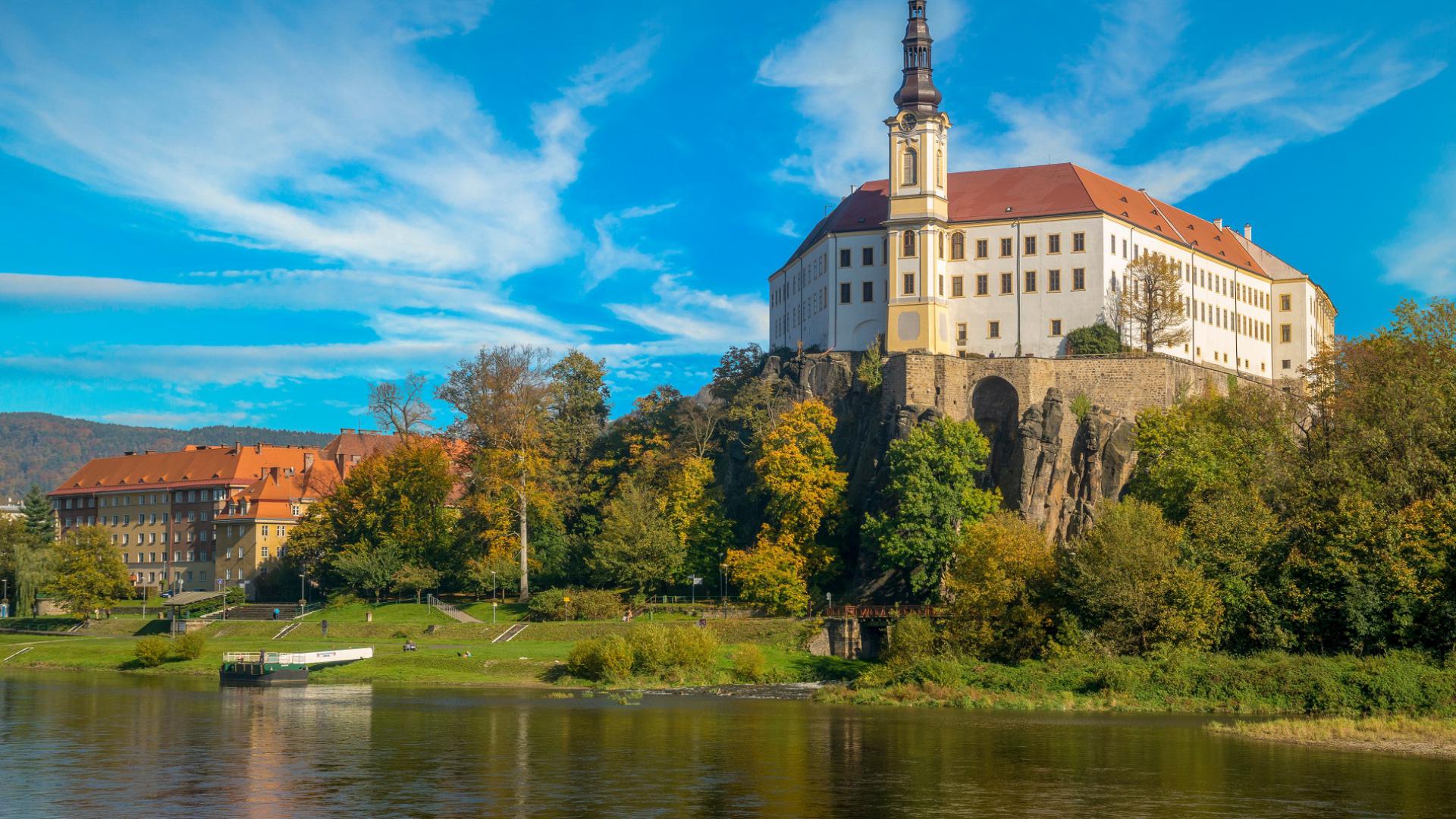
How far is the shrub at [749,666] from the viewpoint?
69.9 m

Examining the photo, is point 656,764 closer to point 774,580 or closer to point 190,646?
point 774,580

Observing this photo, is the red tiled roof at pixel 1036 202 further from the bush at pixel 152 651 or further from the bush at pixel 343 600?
the bush at pixel 152 651

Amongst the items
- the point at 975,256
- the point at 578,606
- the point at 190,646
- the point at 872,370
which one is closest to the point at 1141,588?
the point at 578,606

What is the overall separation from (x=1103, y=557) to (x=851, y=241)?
43576 mm

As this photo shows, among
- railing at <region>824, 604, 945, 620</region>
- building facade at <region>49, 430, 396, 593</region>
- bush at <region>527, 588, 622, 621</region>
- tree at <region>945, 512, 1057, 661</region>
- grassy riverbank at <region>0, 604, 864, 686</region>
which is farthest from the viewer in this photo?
building facade at <region>49, 430, 396, 593</region>

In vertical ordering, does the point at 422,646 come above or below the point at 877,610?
below

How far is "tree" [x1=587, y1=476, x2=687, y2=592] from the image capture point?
84.7m

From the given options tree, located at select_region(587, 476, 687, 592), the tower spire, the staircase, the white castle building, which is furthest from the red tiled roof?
the staircase

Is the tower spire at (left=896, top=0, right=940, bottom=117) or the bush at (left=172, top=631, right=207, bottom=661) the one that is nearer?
the bush at (left=172, top=631, right=207, bottom=661)

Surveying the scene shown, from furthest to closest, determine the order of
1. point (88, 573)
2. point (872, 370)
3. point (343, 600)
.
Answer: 1. point (88, 573)
2. point (872, 370)
3. point (343, 600)

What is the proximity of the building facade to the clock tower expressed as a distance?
4631cm

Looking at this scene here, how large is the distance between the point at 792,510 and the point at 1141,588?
27.7 meters

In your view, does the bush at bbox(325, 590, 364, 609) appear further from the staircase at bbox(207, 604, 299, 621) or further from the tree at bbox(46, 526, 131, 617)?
the tree at bbox(46, 526, 131, 617)

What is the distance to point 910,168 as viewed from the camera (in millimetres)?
96250
